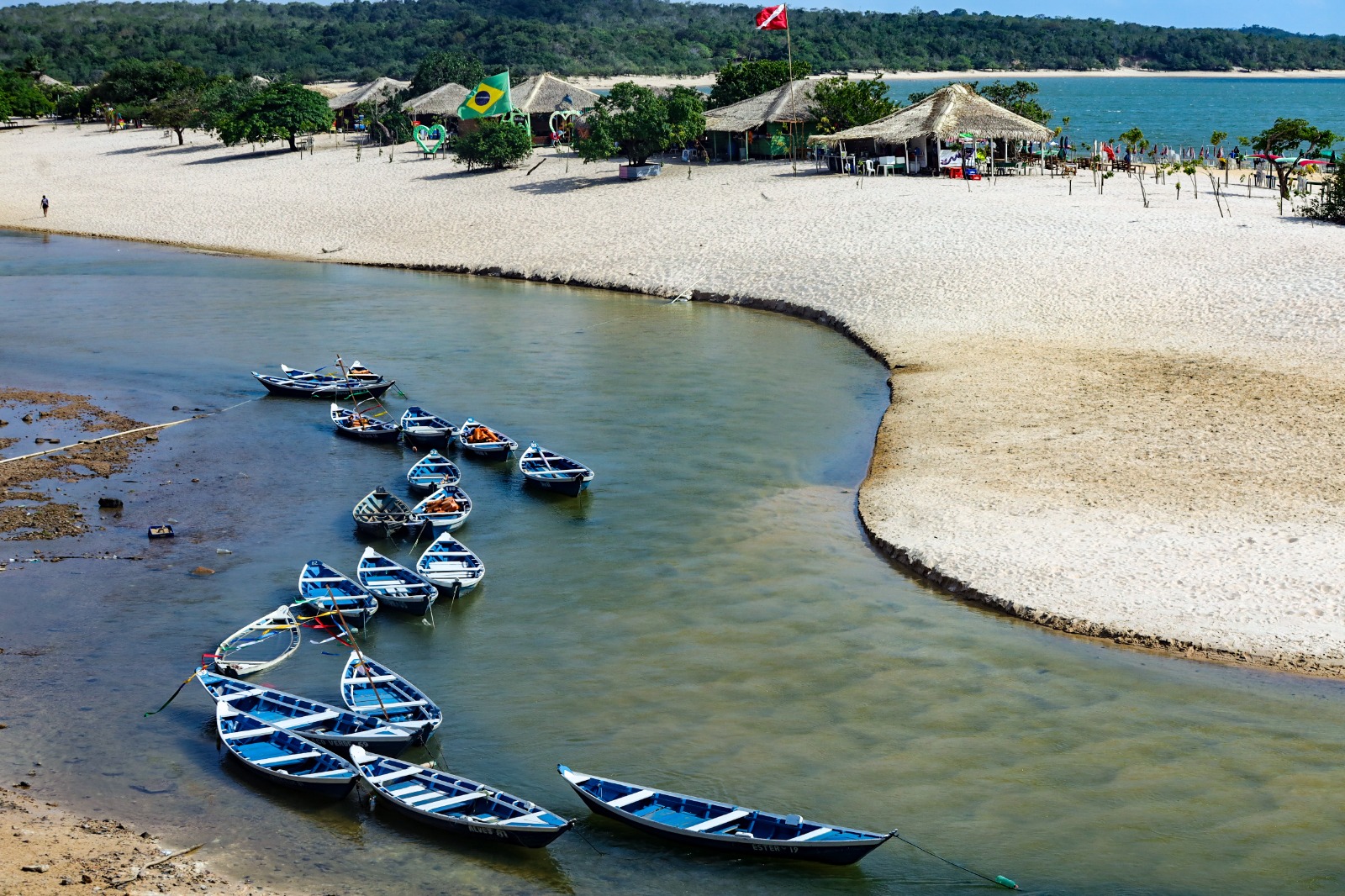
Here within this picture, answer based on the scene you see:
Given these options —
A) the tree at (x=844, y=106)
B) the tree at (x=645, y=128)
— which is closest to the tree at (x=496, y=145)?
the tree at (x=645, y=128)

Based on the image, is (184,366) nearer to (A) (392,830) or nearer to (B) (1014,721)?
(A) (392,830)

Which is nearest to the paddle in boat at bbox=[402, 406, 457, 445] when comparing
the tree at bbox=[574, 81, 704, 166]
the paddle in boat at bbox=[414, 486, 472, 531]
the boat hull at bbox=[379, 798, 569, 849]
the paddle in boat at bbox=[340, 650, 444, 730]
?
the paddle in boat at bbox=[414, 486, 472, 531]

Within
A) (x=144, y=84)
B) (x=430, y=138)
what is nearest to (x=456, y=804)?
(x=430, y=138)

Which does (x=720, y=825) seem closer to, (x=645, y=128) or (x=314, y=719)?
(x=314, y=719)

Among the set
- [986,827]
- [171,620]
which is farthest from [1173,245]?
[171,620]

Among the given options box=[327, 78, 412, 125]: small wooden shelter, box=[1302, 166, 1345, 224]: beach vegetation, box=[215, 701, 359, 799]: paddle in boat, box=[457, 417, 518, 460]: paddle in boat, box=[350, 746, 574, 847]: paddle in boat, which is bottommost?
box=[350, 746, 574, 847]: paddle in boat

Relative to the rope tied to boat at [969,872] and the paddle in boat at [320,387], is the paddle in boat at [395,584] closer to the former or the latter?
the rope tied to boat at [969,872]

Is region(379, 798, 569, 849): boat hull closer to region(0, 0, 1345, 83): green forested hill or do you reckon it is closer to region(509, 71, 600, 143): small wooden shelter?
region(509, 71, 600, 143): small wooden shelter
